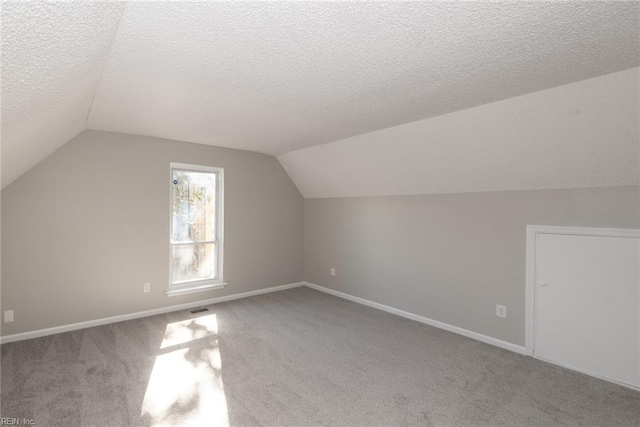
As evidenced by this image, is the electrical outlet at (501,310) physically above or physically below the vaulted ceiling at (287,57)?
below

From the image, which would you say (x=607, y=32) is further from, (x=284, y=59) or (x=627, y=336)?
(x=627, y=336)

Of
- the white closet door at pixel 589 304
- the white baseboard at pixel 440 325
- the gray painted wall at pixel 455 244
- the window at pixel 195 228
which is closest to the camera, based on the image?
the white closet door at pixel 589 304

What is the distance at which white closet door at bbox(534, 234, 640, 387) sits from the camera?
252 cm


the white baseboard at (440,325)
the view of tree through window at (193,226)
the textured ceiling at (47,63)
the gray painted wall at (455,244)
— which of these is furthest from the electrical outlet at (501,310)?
the textured ceiling at (47,63)

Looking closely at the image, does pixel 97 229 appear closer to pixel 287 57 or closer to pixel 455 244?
pixel 287 57

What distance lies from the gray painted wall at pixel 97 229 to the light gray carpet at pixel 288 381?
384mm

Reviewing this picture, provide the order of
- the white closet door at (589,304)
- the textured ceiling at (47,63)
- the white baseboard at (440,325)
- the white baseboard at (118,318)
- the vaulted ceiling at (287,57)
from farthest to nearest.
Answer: the white baseboard at (118,318) < the white baseboard at (440,325) < the white closet door at (589,304) < the vaulted ceiling at (287,57) < the textured ceiling at (47,63)

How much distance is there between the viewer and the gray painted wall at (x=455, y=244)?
2854mm

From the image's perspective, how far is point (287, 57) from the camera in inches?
73.0

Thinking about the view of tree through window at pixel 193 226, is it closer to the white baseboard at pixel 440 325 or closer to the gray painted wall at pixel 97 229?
the gray painted wall at pixel 97 229

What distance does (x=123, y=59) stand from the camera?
6.17ft

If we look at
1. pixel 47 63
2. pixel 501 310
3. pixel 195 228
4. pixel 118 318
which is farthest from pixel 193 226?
pixel 501 310

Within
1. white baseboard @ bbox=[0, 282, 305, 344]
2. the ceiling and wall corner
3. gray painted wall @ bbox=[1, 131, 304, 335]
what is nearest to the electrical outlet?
the ceiling and wall corner

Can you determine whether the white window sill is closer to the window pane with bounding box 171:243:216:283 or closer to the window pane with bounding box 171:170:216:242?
the window pane with bounding box 171:243:216:283
